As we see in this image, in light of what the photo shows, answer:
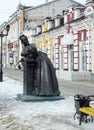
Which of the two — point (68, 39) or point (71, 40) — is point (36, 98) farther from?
point (68, 39)

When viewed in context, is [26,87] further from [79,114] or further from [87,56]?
[87,56]

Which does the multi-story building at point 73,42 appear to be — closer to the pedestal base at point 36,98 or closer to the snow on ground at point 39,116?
the pedestal base at point 36,98

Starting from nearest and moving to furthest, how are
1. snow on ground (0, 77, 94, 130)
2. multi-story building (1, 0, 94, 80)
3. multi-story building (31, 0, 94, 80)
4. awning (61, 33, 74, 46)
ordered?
snow on ground (0, 77, 94, 130) < multi-story building (31, 0, 94, 80) < multi-story building (1, 0, 94, 80) < awning (61, 33, 74, 46)

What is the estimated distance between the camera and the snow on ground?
8.85m

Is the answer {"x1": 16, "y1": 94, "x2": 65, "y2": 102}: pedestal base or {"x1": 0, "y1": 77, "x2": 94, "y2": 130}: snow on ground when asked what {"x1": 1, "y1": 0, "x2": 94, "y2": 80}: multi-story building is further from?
{"x1": 0, "y1": 77, "x2": 94, "y2": 130}: snow on ground

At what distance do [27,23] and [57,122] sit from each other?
49.9m

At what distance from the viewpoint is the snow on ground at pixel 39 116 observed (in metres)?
8.85

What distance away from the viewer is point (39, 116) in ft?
33.1

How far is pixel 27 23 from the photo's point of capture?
58469 millimetres

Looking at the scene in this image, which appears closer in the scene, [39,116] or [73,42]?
[39,116]

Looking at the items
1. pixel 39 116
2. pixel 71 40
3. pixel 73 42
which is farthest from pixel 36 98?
pixel 73 42

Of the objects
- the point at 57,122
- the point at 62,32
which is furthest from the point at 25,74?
the point at 62,32

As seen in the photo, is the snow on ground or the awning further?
the awning

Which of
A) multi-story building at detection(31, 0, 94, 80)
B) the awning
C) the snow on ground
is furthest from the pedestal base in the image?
the awning
